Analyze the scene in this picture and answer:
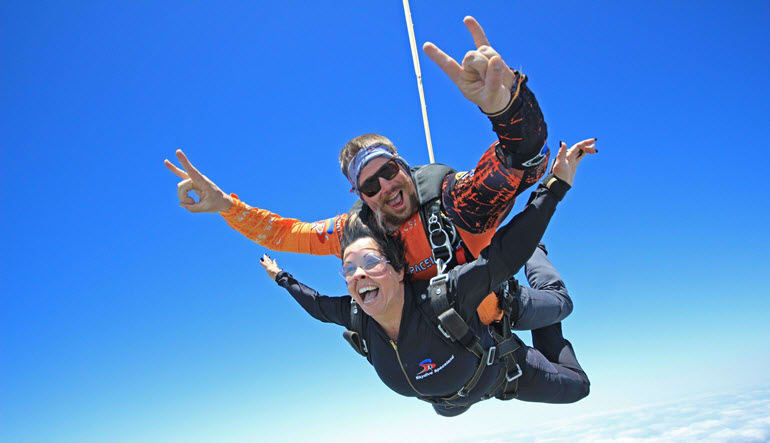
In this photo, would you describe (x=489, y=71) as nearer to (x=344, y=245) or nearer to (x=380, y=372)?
(x=344, y=245)

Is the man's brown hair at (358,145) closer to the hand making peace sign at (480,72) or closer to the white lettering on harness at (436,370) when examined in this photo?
the hand making peace sign at (480,72)

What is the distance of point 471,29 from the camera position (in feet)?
6.14

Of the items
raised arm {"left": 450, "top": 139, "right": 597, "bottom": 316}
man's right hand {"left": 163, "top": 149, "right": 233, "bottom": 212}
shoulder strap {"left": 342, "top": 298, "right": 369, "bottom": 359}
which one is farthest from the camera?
man's right hand {"left": 163, "top": 149, "right": 233, "bottom": 212}

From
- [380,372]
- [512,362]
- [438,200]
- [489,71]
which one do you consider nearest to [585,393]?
[512,362]

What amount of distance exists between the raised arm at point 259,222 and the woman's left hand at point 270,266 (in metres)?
0.26

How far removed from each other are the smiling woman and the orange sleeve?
0.32m

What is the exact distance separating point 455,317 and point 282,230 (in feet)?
5.34

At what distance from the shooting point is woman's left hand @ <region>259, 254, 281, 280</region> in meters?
3.49

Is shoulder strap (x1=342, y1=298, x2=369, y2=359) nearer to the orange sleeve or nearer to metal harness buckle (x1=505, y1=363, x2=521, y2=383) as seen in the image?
the orange sleeve

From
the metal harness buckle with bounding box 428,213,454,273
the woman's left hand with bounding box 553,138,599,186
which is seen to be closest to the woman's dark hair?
the metal harness buckle with bounding box 428,213,454,273

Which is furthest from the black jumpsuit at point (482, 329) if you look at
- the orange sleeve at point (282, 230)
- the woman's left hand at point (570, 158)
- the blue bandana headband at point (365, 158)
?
the blue bandana headband at point (365, 158)

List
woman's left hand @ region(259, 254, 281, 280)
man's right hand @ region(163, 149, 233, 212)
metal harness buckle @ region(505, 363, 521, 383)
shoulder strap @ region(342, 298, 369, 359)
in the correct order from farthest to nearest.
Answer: woman's left hand @ region(259, 254, 281, 280), man's right hand @ region(163, 149, 233, 212), metal harness buckle @ region(505, 363, 521, 383), shoulder strap @ region(342, 298, 369, 359)

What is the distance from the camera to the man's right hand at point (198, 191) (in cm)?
302

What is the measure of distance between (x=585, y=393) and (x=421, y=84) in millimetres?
2539
